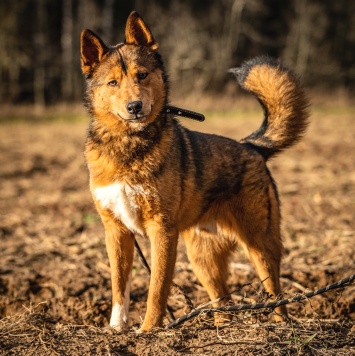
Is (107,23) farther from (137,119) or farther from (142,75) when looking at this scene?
(137,119)

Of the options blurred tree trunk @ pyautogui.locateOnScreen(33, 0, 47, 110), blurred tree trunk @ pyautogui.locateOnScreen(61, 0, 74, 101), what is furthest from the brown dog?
blurred tree trunk @ pyautogui.locateOnScreen(61, 0, 74, 101)

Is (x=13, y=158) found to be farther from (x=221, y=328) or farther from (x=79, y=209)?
(x=221, y=328)

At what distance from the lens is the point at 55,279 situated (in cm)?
545

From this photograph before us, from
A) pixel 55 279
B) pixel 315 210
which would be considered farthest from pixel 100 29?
pixel 55 279

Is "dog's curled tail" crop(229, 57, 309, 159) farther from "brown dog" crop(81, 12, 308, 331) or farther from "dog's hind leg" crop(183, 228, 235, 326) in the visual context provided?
"dog's hind leg" crop(183, 228, 235, 326)

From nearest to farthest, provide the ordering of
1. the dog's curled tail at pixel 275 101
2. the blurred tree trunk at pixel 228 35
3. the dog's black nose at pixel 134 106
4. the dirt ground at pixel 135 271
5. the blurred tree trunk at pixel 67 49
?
the dirt ground at pixel 135 271
the dog's black nose at pixel 134 106
the dog's curled tail at pixel 275 101
the blurred tree trunk at pixel 67 49
the blurred tree trunk at pixel 228 35

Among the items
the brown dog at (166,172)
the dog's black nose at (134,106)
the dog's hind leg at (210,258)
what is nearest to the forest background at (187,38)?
the brown dog at (166,172)

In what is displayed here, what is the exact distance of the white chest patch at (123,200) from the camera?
3.90 metres

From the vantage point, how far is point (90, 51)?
13.7 feet

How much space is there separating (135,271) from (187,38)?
2547 cm

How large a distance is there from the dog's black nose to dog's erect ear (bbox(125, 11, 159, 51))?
67 cm

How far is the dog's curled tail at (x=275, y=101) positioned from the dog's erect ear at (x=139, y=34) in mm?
985

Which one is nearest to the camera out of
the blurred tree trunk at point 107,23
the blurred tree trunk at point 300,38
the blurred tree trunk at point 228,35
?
the blurred tree trunk at point 107,23

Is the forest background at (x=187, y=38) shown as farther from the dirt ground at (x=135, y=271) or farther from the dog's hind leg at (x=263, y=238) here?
the dog's hind leg at (x=263, y=238)
